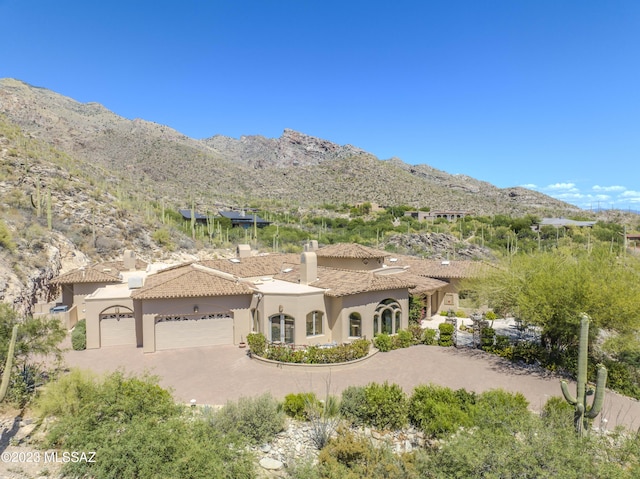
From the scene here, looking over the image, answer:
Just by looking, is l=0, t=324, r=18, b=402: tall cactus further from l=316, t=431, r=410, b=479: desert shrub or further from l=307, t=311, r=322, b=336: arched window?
l=307, t=311, r=322, b=336: arched window

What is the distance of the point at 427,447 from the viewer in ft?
39.5

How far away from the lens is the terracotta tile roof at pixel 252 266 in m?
27.8

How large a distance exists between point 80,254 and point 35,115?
101m

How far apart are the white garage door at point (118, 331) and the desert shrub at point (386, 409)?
14.7 metres

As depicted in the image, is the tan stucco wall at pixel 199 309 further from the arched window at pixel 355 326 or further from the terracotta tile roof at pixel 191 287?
the arched window at pixel 355 326

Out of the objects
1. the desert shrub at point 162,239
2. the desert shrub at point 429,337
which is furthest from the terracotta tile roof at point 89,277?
the desert shrub at point 429,337

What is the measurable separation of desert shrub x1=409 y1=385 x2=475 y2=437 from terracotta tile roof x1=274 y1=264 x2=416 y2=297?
7962 millimetres

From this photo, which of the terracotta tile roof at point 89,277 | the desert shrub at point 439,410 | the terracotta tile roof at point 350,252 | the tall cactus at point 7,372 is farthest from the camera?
the terracotta tile roof at point 350,252

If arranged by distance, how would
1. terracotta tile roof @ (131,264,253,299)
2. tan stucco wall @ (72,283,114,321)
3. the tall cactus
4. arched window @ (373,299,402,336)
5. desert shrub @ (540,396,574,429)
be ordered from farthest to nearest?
tan stucco wall @ (72,283,114,321) < arched window @ (373,299,402,336) < terracotta tile roof @ (131,264,253,299) < the tall cactus < desert shrub @ (540,396,574,429)

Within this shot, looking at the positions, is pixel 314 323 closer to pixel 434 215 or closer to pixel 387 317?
pixel 387 317

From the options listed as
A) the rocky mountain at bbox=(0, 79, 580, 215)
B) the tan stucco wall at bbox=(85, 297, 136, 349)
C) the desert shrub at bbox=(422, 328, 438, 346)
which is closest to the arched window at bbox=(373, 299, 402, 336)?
the desert shrub at bbox=(422, 328, 438, 346)

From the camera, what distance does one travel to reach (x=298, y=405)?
1391 cm

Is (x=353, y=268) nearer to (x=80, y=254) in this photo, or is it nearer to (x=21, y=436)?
(x=21, y=436)

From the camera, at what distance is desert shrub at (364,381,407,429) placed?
1316 centimetres
